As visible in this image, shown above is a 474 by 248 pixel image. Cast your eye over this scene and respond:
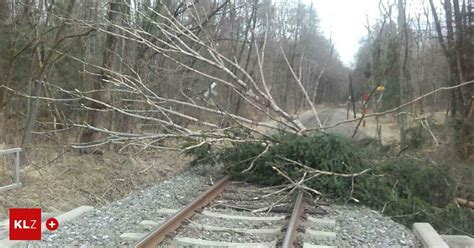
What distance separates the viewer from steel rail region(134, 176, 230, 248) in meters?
5.69

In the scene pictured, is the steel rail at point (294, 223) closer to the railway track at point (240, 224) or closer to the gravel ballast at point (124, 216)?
the railway track at point (240, 224)

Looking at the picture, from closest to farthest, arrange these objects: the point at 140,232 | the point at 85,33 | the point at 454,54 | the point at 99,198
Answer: the point at 140,232
the point at 99,198
the point at 85,33
the point at 454,54

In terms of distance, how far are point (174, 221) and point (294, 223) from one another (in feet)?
5.42

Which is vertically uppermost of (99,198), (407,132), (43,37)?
(43,37)

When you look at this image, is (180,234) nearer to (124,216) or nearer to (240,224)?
(240,224)

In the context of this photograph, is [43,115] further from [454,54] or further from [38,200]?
[454,54]

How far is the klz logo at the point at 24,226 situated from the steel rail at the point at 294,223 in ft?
9.79

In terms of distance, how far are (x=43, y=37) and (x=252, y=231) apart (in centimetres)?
887

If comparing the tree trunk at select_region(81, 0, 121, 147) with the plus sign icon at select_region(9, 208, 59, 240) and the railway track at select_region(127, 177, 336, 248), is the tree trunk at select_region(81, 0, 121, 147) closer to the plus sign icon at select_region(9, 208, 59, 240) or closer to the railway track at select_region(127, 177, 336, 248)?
the railway track at select_region(127, 177, 336, 248)

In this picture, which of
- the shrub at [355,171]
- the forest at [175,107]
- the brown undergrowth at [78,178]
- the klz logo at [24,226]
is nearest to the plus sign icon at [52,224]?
the klz logo at [24,226]

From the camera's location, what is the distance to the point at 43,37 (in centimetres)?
1261

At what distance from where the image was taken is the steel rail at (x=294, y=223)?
586 cm

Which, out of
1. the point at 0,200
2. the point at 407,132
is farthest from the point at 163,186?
the point at 407,132

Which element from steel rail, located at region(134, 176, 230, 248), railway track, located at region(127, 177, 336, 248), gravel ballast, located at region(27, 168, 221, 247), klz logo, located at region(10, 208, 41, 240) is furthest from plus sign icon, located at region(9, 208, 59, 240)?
steel rail, located at region(134, 176, 230, 248)
